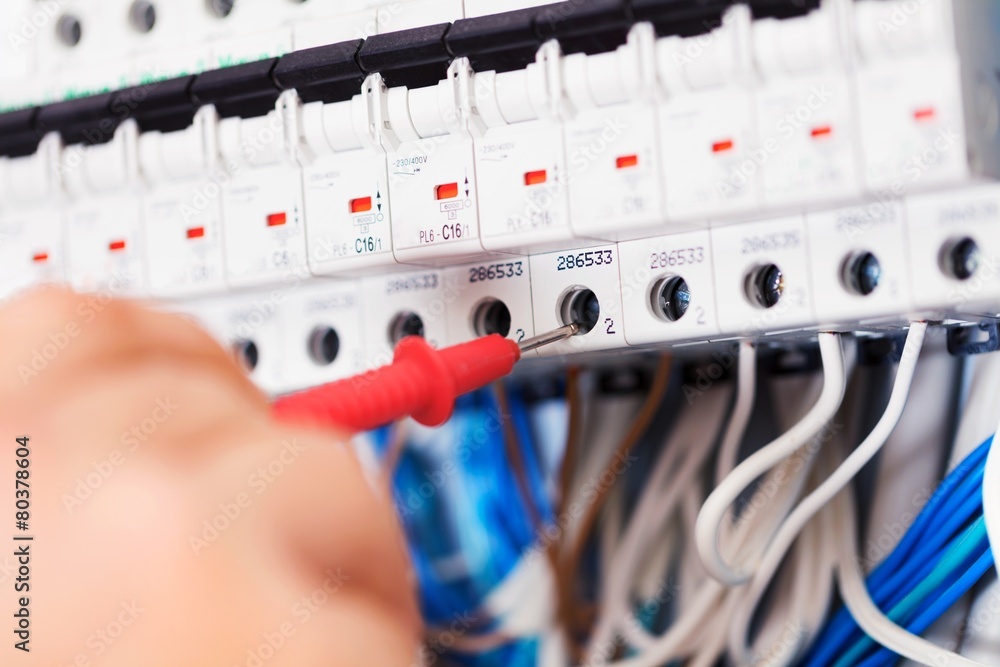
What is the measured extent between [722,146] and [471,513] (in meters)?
0.50

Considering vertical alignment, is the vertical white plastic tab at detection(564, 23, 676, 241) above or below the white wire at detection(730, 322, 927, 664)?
above

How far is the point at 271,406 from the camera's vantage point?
1.60 ft

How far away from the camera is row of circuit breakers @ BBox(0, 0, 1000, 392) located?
512mm

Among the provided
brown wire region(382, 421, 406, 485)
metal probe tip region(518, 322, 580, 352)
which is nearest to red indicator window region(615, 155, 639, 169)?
metal probe tip region(518, 322, 580, 352)

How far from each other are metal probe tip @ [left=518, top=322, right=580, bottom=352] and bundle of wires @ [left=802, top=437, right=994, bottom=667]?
25 cm

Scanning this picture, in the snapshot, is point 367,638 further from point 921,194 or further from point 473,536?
point 473,536

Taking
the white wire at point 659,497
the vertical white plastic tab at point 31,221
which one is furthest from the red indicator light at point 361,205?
the white wire at point 659,497

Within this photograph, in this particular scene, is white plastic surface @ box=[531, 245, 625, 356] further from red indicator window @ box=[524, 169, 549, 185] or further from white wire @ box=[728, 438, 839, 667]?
white wire @ box=[728, 438, 839, 667]

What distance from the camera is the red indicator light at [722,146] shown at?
53 cm

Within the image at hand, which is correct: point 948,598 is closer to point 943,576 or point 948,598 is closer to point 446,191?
point 943,576

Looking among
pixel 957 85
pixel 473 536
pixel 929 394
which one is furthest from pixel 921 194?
pixel 473 536

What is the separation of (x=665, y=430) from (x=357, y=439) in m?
0.28

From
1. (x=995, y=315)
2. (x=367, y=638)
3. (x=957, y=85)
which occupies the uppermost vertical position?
(x=957, y=85)

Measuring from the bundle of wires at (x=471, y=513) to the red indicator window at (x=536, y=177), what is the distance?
1.10ft
